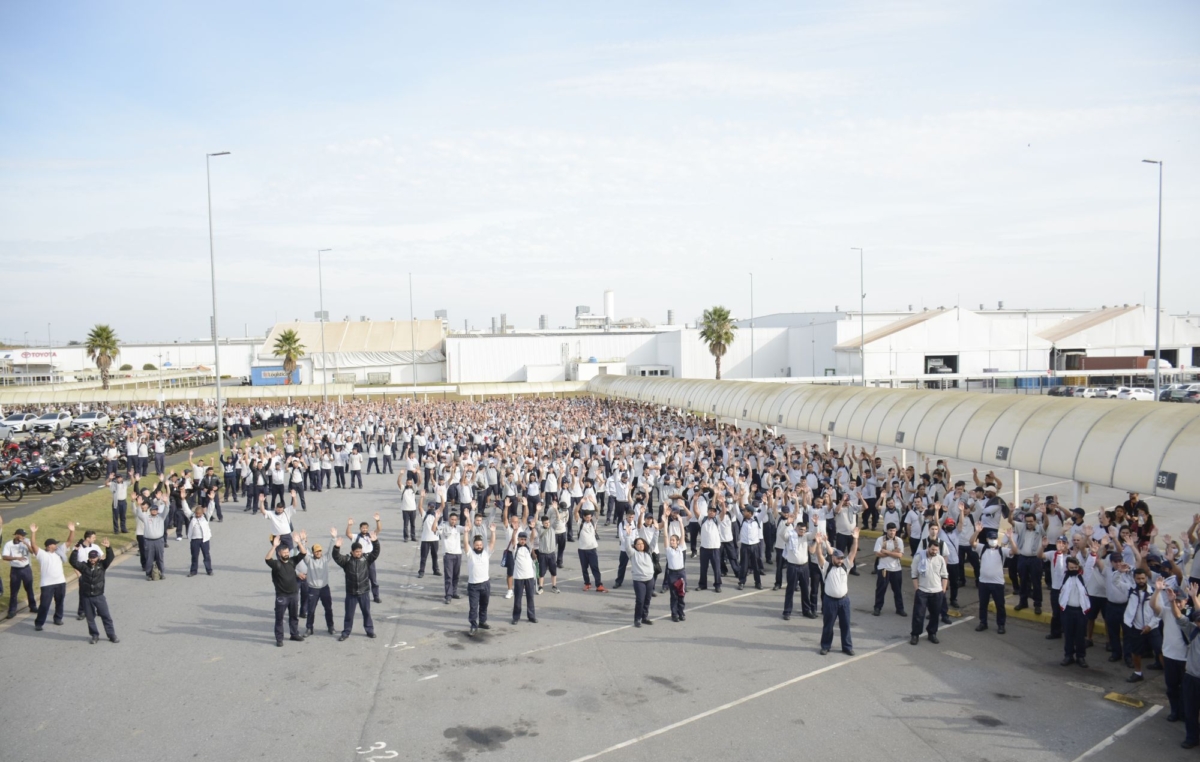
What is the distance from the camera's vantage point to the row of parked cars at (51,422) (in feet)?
133

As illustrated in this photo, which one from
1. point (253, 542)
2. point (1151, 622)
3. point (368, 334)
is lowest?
point (253, 542)

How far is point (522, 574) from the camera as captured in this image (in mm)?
11773

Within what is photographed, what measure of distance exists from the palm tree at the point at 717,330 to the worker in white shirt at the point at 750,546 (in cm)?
4841

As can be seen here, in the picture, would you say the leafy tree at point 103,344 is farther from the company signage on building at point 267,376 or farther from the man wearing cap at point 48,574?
the man wearing cap at point 48,574

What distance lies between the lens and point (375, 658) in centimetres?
1045

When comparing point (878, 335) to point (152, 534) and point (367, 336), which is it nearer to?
point (152, 534)

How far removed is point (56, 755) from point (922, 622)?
35.1 feet

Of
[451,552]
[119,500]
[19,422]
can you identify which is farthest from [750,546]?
[19,422]

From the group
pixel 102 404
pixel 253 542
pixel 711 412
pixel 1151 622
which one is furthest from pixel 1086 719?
pixel 102 404

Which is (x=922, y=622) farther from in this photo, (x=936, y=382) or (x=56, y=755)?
(x=936, y=382)

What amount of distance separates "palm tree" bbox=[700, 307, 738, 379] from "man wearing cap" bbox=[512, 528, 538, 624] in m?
51.2

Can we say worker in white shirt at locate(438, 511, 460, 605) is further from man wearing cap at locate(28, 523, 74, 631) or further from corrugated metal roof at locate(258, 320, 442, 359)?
corrugated metal roof at locate(258, 320, 442, 359)

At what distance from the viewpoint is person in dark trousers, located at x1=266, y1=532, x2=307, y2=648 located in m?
10.8

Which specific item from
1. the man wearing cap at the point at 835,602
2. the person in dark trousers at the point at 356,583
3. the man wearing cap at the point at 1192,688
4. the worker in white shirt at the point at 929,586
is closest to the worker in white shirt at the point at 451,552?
the person in dark trousers at the point at 356,583
